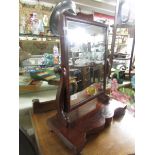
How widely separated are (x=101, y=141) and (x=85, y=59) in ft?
1.27

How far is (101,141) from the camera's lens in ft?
2.07

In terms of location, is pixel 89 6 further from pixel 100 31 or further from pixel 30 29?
pixel 100 31

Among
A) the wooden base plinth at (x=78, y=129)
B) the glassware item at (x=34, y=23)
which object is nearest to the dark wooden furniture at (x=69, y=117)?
the wooden base plinth at (x=78, y=129)

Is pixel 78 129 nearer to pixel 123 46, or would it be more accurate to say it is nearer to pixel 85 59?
pixel 85 59

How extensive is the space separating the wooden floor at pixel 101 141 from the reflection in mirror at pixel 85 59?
18cm

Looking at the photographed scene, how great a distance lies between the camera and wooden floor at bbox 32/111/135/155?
1.91 feet

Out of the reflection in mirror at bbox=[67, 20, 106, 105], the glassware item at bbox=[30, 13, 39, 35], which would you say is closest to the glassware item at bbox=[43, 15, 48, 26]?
the glassware item at bbox=[30, 13, 39, 35]

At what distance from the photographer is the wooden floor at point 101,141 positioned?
0.58 metres

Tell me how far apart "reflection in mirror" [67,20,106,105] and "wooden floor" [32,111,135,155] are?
179 millimetres

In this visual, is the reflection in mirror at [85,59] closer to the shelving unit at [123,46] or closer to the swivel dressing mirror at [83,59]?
the swivel dressing mirror at [83,59]

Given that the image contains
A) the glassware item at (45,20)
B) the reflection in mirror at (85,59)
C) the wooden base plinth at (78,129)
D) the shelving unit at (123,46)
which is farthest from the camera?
the glassware item at (45,20)
